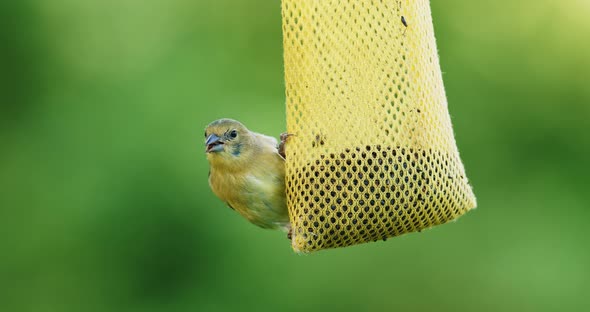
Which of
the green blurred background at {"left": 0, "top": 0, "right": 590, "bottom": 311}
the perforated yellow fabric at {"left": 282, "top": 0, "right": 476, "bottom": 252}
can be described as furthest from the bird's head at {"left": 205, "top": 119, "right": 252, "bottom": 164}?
the green blurred background at {"left": 0, "top": 0, "right": 590, "bottom": 311}

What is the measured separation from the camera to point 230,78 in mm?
10023

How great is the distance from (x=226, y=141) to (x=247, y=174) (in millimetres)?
229

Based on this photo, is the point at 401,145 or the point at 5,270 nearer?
the point at 401,145

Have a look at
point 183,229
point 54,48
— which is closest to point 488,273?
point 183,229

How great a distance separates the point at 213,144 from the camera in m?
5.51

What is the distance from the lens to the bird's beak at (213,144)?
549cm

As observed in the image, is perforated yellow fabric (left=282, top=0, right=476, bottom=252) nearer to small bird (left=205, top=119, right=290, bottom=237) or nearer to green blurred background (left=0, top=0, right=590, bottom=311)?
small bird (left=205, top=119, right=290, bottom=237)

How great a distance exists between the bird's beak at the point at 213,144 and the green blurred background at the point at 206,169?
3.80 metres

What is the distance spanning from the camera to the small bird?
5473 mm

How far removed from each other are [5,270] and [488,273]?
5.02m

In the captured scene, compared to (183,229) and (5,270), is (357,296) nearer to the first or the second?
(183,229)

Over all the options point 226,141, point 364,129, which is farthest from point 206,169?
point 364,129

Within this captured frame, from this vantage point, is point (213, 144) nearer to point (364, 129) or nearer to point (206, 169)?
point (364, 129)

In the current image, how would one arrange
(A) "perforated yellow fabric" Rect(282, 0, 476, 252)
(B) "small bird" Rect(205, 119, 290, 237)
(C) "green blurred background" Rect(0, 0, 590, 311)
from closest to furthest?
(A) "perforated yellow fabric" Rect(282, 0, 476, 252), (B) "small bird" Rect(205, 119, 290, 237), (C) "green blurred background" Rect(0, 0, 590, 311)
